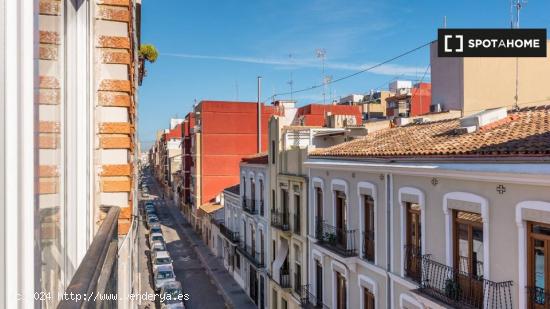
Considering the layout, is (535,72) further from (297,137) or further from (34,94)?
(34,94)

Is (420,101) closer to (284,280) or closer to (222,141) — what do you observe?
(222,141)

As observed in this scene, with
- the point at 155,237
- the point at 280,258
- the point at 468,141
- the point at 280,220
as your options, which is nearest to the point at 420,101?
the point at 280,220

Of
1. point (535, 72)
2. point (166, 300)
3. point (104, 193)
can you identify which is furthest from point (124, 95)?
point (535, 72)

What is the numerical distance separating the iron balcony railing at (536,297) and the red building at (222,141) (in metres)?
30.5

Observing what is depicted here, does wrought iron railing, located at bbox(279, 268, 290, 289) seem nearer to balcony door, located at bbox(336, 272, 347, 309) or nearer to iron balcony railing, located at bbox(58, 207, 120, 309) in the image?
balcony door, located at bbox(336, 272, 347, 309)

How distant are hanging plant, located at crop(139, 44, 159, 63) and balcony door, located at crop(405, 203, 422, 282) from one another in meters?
9.85

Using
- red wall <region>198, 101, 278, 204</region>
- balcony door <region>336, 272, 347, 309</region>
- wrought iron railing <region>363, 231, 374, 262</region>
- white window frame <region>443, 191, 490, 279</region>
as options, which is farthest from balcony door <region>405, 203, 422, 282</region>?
red wall <region>198, 101, 278, 204</region>

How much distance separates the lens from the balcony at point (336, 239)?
1301cm

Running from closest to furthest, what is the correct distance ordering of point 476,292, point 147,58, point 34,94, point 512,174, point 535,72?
point 34,94 < point 512,174 < point 476,292 < point 147,58 < point 535,72

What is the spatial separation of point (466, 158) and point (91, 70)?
7.18 m

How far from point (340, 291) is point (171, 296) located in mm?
9607

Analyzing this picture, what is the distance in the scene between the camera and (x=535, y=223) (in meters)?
7.31

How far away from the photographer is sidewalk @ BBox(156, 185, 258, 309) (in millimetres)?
23203

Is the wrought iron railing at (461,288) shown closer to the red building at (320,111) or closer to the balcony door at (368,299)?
the balcony door at (368,299)
